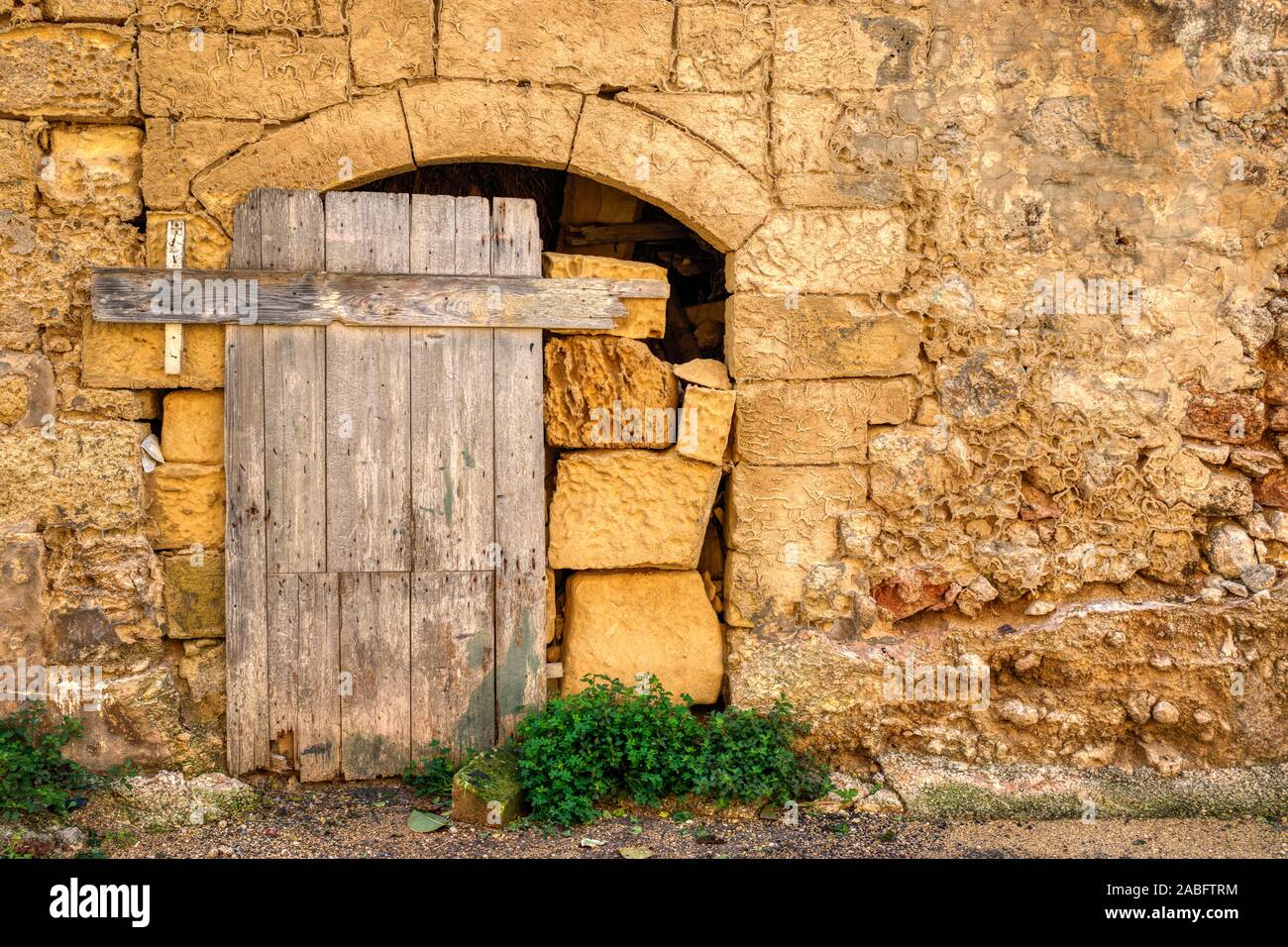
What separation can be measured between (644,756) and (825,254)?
2162 mm

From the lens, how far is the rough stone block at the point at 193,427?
416 centimetres

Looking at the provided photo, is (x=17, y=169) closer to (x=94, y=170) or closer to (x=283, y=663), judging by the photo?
(x=94, y=170)

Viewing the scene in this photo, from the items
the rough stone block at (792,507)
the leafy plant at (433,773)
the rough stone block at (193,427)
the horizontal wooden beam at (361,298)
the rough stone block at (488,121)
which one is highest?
the rough stone block at (488,121)

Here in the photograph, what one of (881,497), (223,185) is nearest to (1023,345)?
(881,497)

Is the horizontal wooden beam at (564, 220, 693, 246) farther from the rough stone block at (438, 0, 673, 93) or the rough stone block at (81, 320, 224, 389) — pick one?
the rough stone block at (81, 320, 224, 389)

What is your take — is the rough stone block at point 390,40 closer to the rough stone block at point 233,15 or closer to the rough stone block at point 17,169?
the rough stone block at point 233,15

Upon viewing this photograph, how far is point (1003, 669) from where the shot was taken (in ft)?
14.9

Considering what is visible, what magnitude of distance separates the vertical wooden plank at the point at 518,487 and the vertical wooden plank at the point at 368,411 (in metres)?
0.37

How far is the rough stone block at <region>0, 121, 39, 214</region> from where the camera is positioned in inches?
158

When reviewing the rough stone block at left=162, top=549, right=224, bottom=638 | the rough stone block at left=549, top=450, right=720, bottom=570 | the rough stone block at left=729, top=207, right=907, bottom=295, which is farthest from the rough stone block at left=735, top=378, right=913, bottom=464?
the rough stone block at left=162, top=549, right=224, bottom=638

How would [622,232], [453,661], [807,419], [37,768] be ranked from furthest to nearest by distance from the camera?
[622,232] < [807,419] < [453,661] < [37,768]

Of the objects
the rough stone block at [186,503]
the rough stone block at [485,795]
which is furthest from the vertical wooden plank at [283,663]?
the rough stone block at [485,795]

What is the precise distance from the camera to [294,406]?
13.8 ft

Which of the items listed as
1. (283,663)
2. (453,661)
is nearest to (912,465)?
(453,661)
